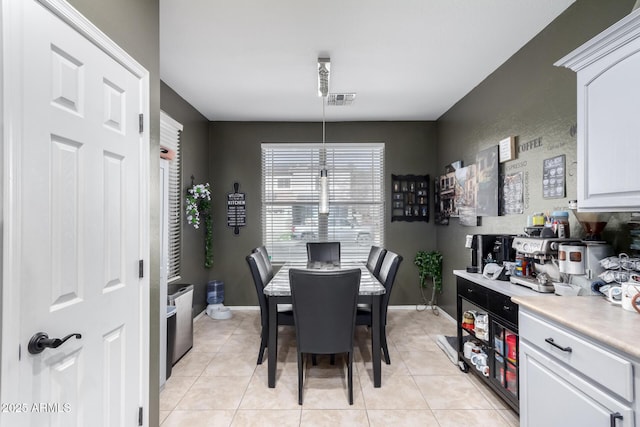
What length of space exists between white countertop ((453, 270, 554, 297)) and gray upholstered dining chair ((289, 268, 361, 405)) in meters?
0.99

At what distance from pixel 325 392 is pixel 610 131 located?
2.47m

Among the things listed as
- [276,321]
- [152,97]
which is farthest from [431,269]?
[152,97]

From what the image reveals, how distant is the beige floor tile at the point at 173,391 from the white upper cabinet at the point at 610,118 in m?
3.03

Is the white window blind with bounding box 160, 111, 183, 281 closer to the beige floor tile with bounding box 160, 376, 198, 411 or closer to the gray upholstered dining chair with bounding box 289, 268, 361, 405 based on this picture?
the beige floor tile with bounding box 160, 376, 198, 411

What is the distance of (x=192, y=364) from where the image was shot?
2.77m

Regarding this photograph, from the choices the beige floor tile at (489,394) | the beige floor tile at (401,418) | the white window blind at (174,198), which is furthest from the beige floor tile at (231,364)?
the beige floor tile at (489,394)

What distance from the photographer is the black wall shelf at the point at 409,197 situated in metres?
4.39

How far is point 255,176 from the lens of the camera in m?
4.44

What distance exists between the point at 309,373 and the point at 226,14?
9.68ft

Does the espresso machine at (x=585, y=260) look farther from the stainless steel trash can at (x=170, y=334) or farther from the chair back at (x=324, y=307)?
the stainless steel trash can at (x=170, y=334)

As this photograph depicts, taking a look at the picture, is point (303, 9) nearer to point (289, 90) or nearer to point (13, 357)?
point (289, 90)

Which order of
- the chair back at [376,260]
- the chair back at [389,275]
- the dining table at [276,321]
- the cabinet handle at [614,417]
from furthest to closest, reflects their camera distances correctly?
the chair back at [376,260], the chair back at [389,275], the dining table at [276,321], the cabinet handle at [614,417]

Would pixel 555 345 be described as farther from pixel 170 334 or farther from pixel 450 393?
pixel 170 334

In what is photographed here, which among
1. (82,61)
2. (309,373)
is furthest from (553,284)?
(82,61)
